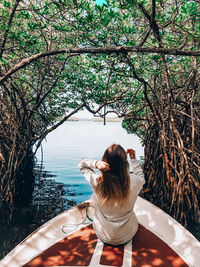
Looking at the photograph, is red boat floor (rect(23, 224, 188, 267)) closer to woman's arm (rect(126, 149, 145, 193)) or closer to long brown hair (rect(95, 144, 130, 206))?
long brown hair (rect(95, 144, 130, 206))

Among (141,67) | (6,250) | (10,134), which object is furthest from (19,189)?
(141,67)

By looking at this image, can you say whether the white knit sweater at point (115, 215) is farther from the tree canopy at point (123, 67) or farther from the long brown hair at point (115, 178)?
the tree canopy at point (123, 67)

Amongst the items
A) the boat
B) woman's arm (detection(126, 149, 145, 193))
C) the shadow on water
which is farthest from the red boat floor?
the shadow on water

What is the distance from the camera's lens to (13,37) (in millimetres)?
3395

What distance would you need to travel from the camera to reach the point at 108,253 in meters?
2.24

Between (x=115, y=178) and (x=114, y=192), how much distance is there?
143mm

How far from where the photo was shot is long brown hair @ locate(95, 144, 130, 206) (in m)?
1.95

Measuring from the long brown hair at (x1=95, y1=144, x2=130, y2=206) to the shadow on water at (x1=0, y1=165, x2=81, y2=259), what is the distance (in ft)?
8.78

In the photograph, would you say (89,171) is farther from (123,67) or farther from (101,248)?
(123,67)

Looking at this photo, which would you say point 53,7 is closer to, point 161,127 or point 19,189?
point 161,127

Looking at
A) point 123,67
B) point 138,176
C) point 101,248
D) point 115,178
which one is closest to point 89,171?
point 115,178

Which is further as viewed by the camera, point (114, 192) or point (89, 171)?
point (89, 171)

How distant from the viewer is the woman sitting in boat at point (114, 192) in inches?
77.2

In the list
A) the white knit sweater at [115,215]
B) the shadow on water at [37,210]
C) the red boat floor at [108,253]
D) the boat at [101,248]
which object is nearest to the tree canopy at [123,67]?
the shadow on water at [37,210]
